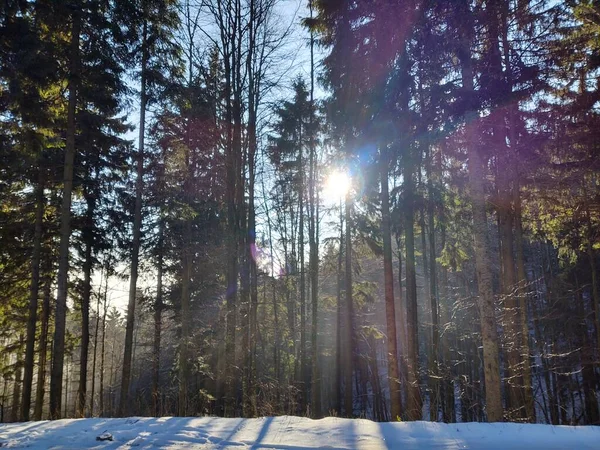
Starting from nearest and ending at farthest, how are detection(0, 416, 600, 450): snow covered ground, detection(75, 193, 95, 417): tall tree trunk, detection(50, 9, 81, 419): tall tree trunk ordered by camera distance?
1. detection(0, 416, 600, 450): snow covered ground
2. detection(50, 9, 81, 419): tall tree trunk
3. detection(75, 193, 95, 417): tall tree trunk

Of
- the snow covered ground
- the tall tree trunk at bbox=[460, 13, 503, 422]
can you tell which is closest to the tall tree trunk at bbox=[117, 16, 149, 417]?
the snow covered ground

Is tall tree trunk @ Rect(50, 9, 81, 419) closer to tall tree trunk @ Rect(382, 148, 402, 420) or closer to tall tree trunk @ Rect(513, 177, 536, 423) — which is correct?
tall tree trunk @ Rect(382, 148, 402, 420)

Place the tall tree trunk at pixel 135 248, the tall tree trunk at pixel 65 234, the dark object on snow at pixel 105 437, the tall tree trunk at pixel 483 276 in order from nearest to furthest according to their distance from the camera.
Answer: the dark object on snow at pixel 105 437 → the tall tree trunk at pixel 483 276 → the tall tree trunk at pixel 65 234 → the tall tree trunk at pixel 135 248

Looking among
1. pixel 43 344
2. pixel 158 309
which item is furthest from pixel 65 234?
pixel 43 344

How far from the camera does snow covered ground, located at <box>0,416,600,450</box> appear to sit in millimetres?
4742

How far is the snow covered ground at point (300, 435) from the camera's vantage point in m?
4.74

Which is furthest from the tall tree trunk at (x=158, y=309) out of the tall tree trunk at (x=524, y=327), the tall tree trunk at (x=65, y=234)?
the tall tree trunk at (x=524, y=327)

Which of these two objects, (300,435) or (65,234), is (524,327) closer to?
(300,435)

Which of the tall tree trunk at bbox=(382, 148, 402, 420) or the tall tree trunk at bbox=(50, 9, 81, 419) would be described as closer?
the tall tree trunk at bbox=(50, 9, 81, 419)

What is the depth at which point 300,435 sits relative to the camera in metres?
5.35

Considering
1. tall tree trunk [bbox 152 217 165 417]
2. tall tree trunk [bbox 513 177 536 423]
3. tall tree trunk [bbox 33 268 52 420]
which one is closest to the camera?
tall tree trunk [bbox 513 177 536 423]

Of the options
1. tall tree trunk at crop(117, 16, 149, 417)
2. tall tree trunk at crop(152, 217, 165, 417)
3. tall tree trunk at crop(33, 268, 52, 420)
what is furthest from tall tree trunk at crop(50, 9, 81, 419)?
tall tree trunk at crop(152, 217, 165, 417)

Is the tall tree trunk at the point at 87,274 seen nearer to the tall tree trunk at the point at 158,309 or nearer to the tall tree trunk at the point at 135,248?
the tall tree trunk at the point at 158,309

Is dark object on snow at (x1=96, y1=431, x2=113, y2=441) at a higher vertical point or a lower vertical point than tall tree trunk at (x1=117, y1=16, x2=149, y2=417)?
lower
